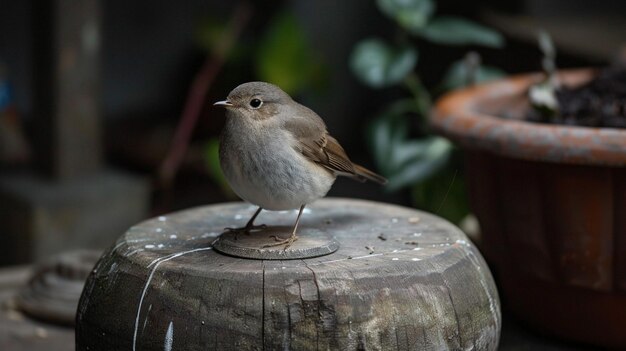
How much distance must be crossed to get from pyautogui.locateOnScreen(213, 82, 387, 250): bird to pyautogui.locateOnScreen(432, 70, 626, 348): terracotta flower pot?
116cm

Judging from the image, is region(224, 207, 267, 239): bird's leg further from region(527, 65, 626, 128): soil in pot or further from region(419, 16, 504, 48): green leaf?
region(419, 16, 504, 48): green leaf

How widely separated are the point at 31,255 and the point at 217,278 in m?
3.53

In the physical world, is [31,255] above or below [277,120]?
below

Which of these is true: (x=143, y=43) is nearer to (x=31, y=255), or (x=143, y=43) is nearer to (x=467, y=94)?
(x=31, y=255)

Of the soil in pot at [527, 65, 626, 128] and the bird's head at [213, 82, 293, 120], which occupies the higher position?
the bird's head at [213, 82, 293, 120]

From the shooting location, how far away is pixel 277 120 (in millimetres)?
3051

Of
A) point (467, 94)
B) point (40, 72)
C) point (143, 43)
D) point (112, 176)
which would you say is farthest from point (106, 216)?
point (467, 94)

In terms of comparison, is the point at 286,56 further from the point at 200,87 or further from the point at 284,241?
the point at 284,241

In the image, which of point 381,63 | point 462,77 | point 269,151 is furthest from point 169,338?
point 462,77

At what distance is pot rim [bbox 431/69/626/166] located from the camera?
147 inches

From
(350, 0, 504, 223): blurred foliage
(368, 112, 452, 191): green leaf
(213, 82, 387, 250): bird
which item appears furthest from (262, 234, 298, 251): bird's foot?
(350, 0, 504, 223): blurred foliage

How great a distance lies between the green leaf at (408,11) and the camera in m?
5.45

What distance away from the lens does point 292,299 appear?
2.69m

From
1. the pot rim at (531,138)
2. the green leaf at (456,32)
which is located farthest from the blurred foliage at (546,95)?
the green leaf at (456,32)
